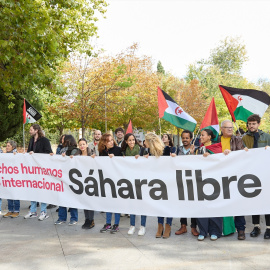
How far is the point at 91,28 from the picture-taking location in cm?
1616

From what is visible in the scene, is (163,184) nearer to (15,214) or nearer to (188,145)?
(188,145)

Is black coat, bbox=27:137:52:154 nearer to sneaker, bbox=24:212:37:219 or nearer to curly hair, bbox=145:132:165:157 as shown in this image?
sneaker, bbox=24:212:37:219

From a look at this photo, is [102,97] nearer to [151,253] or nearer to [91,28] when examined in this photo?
[91,28]

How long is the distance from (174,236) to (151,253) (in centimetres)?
92

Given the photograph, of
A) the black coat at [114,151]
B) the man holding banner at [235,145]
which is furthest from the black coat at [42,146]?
the man holding banner at [235,145]

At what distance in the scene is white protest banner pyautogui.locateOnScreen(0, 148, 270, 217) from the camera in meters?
5.18

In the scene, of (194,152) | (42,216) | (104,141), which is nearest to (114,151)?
(104,141)

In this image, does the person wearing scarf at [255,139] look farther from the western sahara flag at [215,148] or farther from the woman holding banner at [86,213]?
the woman holding banner at [86,213]

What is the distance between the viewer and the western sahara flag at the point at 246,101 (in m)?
6.82

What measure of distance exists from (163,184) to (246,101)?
8.74 ft

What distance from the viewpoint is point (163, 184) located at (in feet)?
18.2

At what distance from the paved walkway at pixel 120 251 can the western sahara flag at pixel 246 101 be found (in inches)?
87.3

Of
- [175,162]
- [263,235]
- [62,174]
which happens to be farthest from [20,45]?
[263,235]

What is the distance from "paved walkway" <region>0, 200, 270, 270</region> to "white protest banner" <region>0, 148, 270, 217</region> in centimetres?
45
